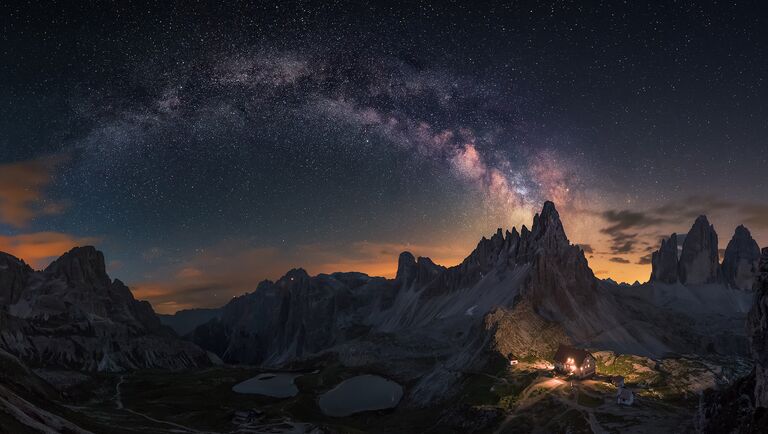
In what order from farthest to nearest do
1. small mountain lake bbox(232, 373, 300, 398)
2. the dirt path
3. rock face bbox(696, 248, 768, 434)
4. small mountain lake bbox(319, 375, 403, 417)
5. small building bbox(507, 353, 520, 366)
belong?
small mountain lake bbox(232, 373, 300, 398) → small mountain lake bbox(319, 375, 403, 417) → small building bbox(507, 353, 520, 366) → the dirt path → rock face bbox(696, 248, 768, 434)

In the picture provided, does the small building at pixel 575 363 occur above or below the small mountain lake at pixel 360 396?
above

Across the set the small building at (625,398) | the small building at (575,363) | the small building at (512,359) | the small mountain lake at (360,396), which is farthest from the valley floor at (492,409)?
the small mountain lake at (360,396)

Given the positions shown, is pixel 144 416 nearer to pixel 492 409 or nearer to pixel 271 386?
pixel 271 386

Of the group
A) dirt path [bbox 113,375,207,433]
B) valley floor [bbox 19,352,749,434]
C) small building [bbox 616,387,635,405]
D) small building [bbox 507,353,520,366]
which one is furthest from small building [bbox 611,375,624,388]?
dirt path [bbox 113,375,207,433]

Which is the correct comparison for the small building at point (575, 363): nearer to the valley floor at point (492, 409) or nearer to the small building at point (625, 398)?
the valley floor at point (492, 409)

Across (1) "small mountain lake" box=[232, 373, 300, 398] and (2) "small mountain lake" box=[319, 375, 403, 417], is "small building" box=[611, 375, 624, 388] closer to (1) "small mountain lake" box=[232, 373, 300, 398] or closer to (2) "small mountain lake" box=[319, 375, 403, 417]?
(2) "small mountain lake" box=[319, 375, 403, 417]
